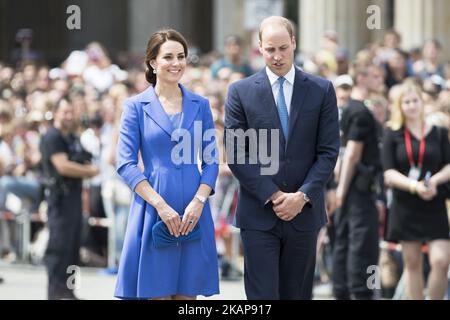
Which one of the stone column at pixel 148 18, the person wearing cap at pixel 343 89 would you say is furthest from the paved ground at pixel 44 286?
the stone column at pixel 148 18

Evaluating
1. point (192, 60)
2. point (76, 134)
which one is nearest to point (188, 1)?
point (192, 60)

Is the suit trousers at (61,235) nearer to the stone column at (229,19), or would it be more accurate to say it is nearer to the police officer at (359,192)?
the police officer at (359,192)

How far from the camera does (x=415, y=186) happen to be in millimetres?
11258

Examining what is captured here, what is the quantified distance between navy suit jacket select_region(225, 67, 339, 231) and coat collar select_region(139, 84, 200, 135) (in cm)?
30

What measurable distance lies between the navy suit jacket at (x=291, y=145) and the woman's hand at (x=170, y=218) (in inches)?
22.9

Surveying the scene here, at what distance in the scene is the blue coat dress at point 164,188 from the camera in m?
8.44

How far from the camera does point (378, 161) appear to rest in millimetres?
12375

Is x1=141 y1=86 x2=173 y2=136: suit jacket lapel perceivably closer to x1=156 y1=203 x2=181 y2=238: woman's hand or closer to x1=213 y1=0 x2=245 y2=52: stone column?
x1=156 y1=203 x2=181 y2=238: woman's hand

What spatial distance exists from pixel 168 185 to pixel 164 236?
0.32 metres

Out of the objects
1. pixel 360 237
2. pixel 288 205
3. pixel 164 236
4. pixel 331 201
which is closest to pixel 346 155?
pixel 331 201

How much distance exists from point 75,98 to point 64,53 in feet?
77.7

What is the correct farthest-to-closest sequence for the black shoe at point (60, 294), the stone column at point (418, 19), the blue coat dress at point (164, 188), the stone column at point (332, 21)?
the stone column at point (332, 21) → the stone column at point (418, 19) → the black shoe at point (60, 294) → the blue coat dress at point (164, 188)

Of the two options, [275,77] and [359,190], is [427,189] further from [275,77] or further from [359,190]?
[275,77]

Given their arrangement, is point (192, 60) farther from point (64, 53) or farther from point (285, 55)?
point (64, 53)
